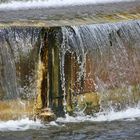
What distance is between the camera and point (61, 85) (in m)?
14.3

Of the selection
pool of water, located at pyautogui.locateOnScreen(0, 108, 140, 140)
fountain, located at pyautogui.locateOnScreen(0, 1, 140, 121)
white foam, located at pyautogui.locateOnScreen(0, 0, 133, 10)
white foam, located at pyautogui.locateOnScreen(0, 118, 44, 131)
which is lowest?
pool of water, located at pyautogui.locateOnScreen(0, 108, 140, 140)

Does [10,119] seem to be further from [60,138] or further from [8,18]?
[8,18]

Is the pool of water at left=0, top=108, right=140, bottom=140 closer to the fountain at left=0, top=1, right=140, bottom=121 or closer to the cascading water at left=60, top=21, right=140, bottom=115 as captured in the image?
the fountain at left=0, top=1, right=140, bottom=121

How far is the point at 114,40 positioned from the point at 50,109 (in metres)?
2.10

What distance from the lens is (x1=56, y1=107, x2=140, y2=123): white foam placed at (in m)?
14.3

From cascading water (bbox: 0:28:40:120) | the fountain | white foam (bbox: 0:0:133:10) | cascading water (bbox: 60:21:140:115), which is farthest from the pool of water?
white foam (bbox: 0:0:133:10)

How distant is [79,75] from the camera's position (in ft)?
47.6

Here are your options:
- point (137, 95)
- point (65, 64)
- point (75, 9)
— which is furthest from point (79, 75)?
point (75, 9)

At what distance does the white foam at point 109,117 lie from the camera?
14.3 m

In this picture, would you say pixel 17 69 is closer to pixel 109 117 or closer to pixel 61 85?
pixel 61 85

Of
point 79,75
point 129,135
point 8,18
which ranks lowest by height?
point 129,135

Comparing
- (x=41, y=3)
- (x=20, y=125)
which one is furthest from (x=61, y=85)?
(x=41, y=3)

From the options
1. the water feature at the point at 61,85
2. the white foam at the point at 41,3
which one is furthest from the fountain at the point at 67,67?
the white foam at the point at 41,3

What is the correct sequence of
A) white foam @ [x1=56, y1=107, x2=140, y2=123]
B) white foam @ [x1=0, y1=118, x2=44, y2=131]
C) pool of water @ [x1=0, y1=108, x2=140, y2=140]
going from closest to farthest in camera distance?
pool of water @ [x1=0, y1=108, x2=140, y2=140]
white foam @ [x1=0, y1=118, x2=44, y2=131]
white foam @ [x1=56, y1=107, x2=140, y2=123]
